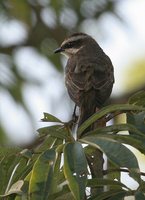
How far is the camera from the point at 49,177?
332cm

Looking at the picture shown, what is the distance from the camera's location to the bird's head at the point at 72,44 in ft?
25.2

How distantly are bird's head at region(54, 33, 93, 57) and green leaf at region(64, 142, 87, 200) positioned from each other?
434 centimetres

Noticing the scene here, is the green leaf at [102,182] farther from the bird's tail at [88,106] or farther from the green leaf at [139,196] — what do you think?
the bird's tail at [88,106]

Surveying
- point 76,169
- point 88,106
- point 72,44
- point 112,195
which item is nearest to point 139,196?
point 112,195

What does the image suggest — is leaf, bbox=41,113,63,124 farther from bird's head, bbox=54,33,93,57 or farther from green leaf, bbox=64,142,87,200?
bird's head, bbox=54,33,93,57

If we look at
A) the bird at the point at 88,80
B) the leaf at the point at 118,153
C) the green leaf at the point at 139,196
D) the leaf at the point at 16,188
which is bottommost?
the green leaf at the point at 139,196

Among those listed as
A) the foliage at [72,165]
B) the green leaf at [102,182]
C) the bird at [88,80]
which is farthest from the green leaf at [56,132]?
the bird at [88,80]

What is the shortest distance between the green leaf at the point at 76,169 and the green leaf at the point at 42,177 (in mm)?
90

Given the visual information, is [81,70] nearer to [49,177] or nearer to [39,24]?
[39,24]

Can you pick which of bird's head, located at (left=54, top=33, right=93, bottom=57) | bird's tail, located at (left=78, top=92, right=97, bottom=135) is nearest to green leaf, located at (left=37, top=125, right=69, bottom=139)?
bird's tail, located at (left=78, top=92, right=97, bottom=135)

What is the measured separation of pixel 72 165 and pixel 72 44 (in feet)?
15.3

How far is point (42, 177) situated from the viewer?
3.29 meters

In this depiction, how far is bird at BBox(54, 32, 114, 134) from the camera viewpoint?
589 cm

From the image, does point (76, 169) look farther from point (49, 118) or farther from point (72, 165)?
point (49, 118)
